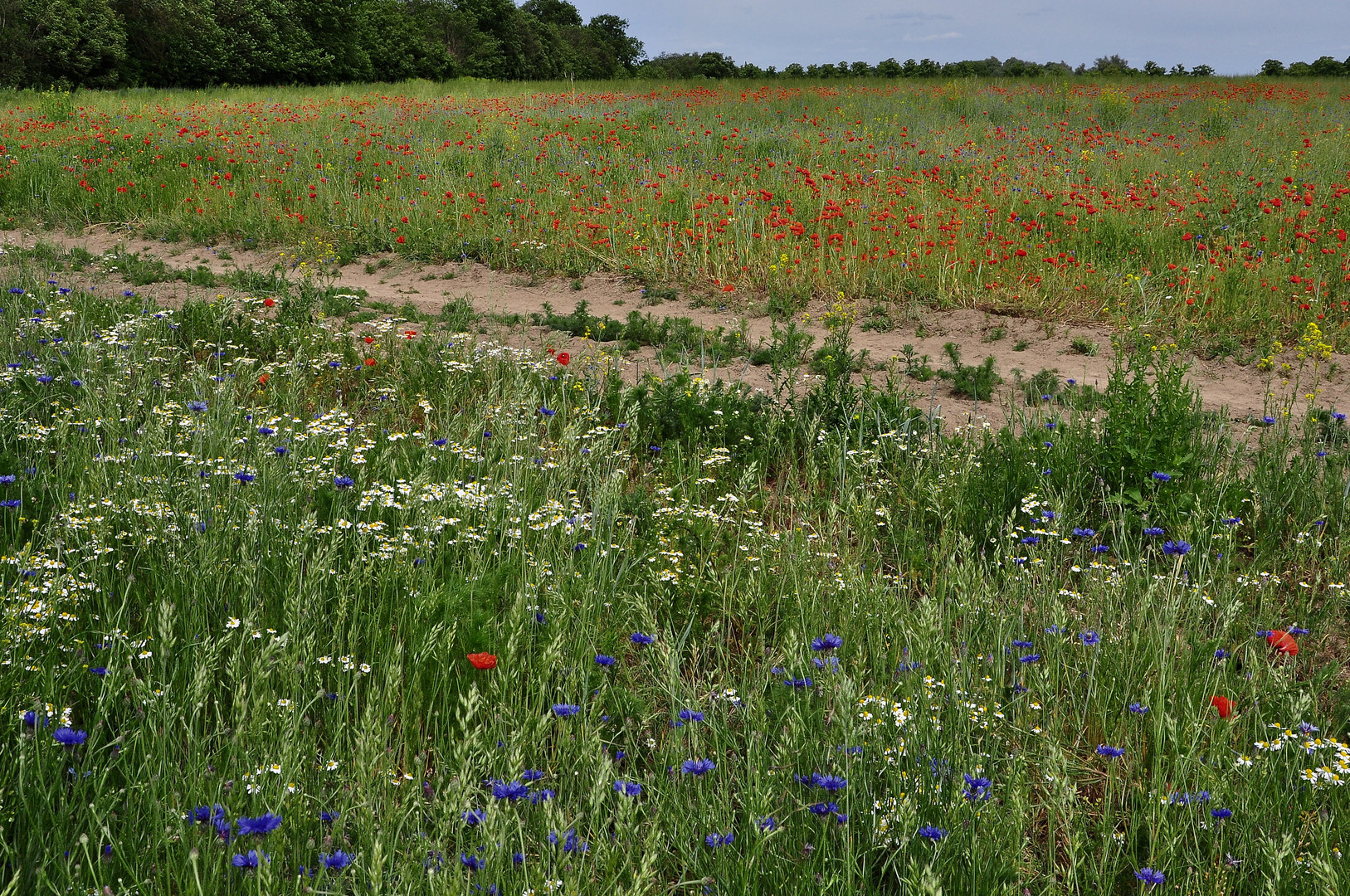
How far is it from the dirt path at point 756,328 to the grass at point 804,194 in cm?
27

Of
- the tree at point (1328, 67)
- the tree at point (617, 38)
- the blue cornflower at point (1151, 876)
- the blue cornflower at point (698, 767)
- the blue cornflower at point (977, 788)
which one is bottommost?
the blue cornflower at point (1151, 876)

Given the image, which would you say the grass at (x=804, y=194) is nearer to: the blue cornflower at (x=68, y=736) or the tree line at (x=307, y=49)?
the blue cornflower at (x=68, y=736)

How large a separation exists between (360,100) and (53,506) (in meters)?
20.0

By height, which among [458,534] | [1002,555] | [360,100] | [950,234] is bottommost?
[1002,555]

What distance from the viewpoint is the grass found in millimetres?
7176

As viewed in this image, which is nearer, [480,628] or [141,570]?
[480,628]

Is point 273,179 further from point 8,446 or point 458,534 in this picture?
point 458,534

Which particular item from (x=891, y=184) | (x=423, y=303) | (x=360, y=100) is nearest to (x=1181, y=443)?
(x=423, y=303)

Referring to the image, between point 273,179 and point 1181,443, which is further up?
point 273,179

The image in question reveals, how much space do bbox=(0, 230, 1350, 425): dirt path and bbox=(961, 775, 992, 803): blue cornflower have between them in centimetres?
290

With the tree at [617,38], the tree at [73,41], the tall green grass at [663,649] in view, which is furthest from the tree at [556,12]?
the tall green grass at [663,649]

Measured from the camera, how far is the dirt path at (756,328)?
5449mm

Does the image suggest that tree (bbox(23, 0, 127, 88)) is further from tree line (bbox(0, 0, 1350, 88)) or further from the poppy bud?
the poppy bud

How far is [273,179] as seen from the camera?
1099 cm
